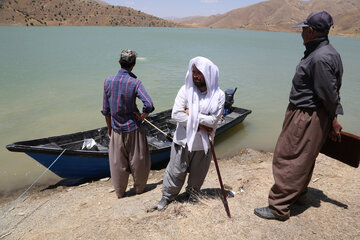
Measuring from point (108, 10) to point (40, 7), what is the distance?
19.0 meters

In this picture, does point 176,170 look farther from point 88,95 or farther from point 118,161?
point 88,95

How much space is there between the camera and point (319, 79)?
2.21m

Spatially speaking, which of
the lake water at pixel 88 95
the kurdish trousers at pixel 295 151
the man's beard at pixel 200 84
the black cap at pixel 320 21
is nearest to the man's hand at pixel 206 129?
the man's beard at pixel 200 84

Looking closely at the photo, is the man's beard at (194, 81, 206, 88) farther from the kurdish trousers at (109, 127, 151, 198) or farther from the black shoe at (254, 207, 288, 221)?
the black shoe at (254, 207, 288, 221)

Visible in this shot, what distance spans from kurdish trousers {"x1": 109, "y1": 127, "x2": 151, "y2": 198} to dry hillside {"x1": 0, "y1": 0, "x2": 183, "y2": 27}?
227 feet

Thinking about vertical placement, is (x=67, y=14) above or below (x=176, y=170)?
above

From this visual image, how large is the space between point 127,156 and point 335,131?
2.60m

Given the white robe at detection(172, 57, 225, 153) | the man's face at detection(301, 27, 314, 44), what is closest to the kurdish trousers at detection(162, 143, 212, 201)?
the white robe at detection(172, 57, 225, 153)

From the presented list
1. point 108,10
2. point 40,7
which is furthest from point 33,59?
point 108,10

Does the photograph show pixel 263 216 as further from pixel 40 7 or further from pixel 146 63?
pixel 40 7

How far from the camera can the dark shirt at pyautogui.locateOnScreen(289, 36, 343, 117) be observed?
2.19m

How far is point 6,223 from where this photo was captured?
3.79 metres

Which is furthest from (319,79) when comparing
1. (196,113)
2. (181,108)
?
(181,108)

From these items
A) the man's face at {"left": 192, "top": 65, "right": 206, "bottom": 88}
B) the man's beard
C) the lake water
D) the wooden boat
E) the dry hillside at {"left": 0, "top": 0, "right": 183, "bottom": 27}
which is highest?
the dry hillside at {"left": 0, "top": 0, "right": 183, "bottom": 27}
